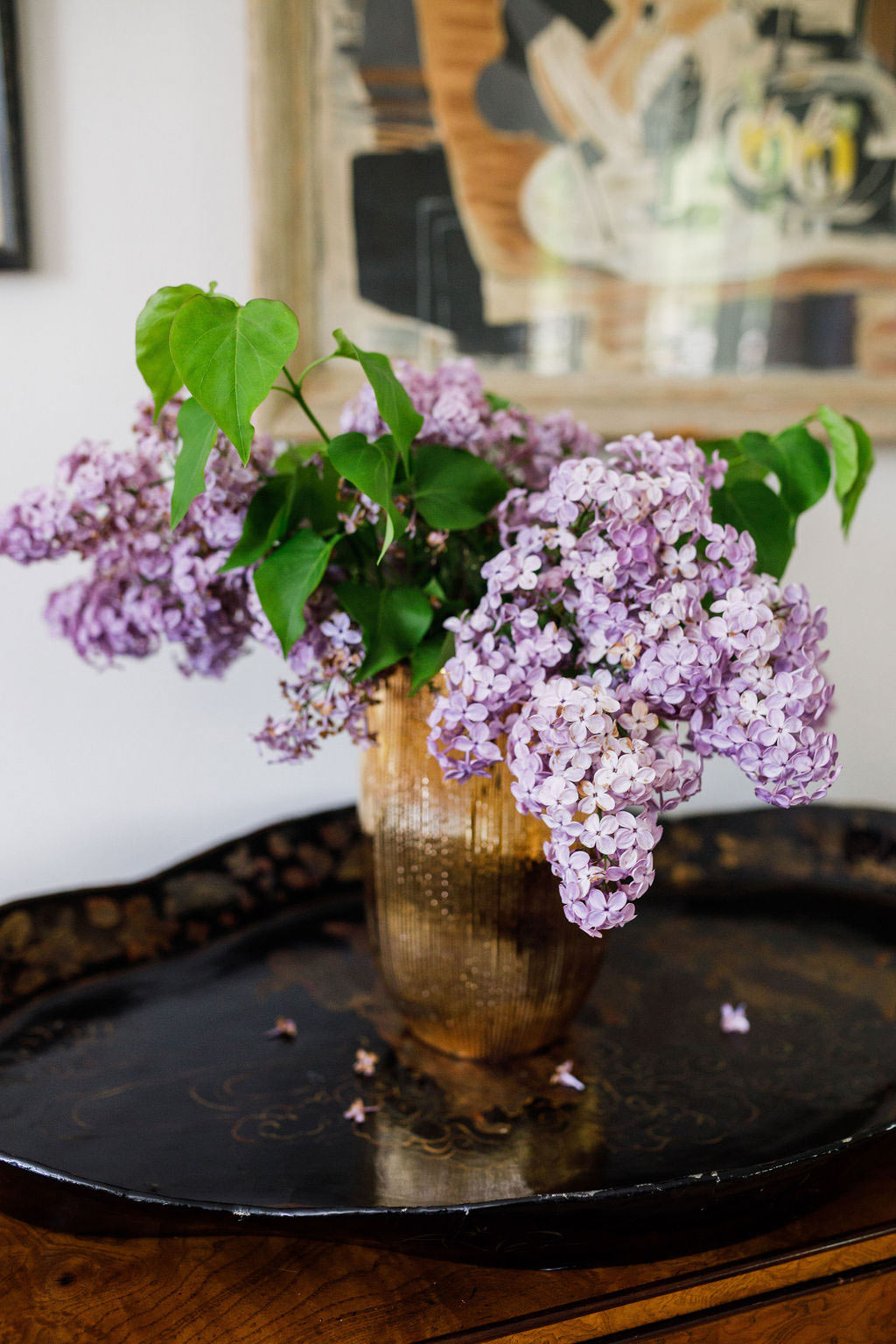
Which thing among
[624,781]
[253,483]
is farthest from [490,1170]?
[253,483]

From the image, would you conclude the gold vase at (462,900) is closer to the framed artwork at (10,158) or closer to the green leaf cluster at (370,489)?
the green leaf cluster at (370,489)

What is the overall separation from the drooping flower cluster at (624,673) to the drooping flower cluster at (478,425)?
8 cm

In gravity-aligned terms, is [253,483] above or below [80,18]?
below

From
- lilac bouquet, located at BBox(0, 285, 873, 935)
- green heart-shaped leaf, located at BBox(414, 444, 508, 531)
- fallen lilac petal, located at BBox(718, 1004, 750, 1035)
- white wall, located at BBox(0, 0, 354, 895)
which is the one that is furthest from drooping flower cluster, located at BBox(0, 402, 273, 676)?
fallen lilac petal, located at BBox(718, 1004, 750, 1035)

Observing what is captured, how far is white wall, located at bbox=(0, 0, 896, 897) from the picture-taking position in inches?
33.6

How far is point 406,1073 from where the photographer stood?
28.7 inches

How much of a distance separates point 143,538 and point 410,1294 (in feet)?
1.54

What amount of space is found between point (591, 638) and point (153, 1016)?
19.4 inches

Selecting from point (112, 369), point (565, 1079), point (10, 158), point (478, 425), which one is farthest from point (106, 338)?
point (565, 1079)

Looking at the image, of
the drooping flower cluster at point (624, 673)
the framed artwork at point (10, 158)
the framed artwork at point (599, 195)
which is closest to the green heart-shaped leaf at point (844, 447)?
the drooping flower cluster at point (624, 673)

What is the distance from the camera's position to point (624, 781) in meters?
0.47

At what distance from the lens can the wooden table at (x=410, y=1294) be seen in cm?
54

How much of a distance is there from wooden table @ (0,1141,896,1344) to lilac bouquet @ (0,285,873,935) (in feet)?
0.78

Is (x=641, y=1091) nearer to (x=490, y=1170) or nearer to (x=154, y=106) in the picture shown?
(x=490, y=1170)
